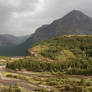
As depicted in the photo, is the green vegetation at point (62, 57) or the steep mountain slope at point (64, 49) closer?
the green vegetation at point (62, 57)

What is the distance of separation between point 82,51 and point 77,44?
1295 cm

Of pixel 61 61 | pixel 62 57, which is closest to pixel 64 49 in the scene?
pixel 62 57

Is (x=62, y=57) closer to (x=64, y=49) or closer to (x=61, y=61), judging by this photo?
(x=61, y=61)

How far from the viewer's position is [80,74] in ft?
337

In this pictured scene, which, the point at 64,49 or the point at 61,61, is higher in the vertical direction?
the point at 64,49

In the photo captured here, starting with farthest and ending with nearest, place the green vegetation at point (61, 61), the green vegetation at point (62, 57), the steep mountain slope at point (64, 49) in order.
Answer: the steep mountain slope at point (64, 49)
the green vegetation at point (62, 57)
the green vegetation at point (61, 61)

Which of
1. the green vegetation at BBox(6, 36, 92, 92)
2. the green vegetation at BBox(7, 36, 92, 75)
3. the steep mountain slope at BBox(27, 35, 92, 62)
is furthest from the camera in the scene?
the steep mountain slope at BBox(27, 35, 92, 62)

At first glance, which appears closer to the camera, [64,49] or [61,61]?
[61,61]

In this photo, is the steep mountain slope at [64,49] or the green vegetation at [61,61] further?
the steep mountain slope at [64,49]

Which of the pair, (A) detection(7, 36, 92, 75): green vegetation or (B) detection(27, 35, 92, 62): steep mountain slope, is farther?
(B) detection(27, 35, 92, 62): steep mountain slope

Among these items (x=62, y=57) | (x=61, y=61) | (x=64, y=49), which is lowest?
(x=61, y=61)

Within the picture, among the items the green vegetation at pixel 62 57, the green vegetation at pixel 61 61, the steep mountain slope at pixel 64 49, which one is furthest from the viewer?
the steep mountain slope at pixel 64 49

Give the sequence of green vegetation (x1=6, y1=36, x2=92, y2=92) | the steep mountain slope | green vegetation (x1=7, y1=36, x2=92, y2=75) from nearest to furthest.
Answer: green vegetation (x1=6, y1=36, x2=92, y2=92) → green vegetation (x1=7, y1=36, x2=92, y2=75) → the steep mountain slope

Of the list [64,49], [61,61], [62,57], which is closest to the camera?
[61,61]
